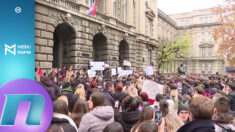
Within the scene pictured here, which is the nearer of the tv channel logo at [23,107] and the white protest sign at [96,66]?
the tv channel logo at [23,107]

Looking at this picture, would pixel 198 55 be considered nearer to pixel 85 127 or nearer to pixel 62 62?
pixel 62 62

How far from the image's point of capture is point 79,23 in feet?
52.2

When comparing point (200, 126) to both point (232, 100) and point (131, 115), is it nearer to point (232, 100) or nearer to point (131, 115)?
point (131, 115)

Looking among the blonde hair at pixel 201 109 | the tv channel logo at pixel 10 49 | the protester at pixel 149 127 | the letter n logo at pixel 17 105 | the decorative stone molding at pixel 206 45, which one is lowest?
the protester at pixel 149 127

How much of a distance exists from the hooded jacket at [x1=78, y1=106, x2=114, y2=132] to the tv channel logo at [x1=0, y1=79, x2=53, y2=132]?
1513 mm

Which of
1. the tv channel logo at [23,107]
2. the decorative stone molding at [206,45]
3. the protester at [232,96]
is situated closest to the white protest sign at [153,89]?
the protester at [232,96]

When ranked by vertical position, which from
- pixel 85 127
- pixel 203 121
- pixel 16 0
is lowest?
pixel 85 127

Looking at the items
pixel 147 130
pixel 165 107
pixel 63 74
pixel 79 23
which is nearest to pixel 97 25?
pixel 79 23

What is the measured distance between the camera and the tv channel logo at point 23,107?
1.84 m

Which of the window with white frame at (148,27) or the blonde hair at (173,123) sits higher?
the window with white frame at (148,27)

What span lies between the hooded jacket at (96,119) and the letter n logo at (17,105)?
1554 millimetres

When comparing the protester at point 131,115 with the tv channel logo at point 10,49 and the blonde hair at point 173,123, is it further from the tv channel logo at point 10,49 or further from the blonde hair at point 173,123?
the tv channel logo at point 10,49

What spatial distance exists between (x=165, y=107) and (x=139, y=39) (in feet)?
76.3

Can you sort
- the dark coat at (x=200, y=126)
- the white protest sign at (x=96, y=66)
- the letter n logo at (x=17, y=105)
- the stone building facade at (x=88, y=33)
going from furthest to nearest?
1. the white protest sign at (x=96, y=66)
2. the stone building facade at (x=88, y=33)
3. the dark coat at (x=200, y=126)
4. the letter n logo at (x=17, y=105)
